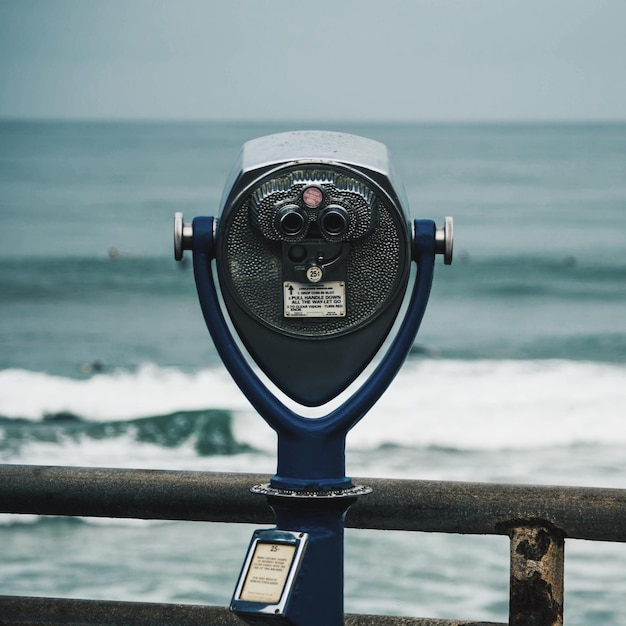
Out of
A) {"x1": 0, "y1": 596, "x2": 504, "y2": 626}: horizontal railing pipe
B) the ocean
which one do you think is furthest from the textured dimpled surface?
{"x1": 0, "y1": 596, "x2": 504, "y2": 626}: horizontal railing pipe

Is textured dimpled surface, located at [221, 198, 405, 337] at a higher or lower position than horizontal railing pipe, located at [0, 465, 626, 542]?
higher

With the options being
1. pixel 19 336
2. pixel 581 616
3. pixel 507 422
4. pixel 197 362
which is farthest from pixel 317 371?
pixel 19 336

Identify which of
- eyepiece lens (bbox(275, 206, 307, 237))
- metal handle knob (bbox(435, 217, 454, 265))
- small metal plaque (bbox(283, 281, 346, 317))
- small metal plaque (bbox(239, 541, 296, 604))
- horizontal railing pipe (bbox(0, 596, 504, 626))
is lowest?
horizontal railing pipe (bbox(0, 596, 504, 626))

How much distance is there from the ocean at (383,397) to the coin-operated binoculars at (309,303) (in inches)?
8.0

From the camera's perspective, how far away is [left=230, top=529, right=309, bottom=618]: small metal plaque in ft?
5.90

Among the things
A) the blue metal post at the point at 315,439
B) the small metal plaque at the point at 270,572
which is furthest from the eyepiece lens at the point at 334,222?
the small metal plaque at the point at 270,572

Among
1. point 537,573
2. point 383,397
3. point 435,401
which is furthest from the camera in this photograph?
point 435,401

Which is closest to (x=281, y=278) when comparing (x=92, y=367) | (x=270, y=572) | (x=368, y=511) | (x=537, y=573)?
(x=270, y=572)

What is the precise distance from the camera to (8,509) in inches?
91.6

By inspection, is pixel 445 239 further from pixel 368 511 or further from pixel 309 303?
pixel 368 511

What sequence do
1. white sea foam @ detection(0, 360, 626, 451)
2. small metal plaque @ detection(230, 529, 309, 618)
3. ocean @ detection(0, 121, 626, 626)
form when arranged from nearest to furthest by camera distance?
Result: small metal plaque @ detection(230, 529, 309, 618)
ocean @ detection(0, 121, 626, 626)
white sea foam @ detection(0, 360, 626, 451)

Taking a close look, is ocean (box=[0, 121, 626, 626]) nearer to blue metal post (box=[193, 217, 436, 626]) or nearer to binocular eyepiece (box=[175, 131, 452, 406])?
binocular eyepiece (box=[175, 131, 452, 406])

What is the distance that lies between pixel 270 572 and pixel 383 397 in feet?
32.6

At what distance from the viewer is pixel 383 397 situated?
1171 centimetres
